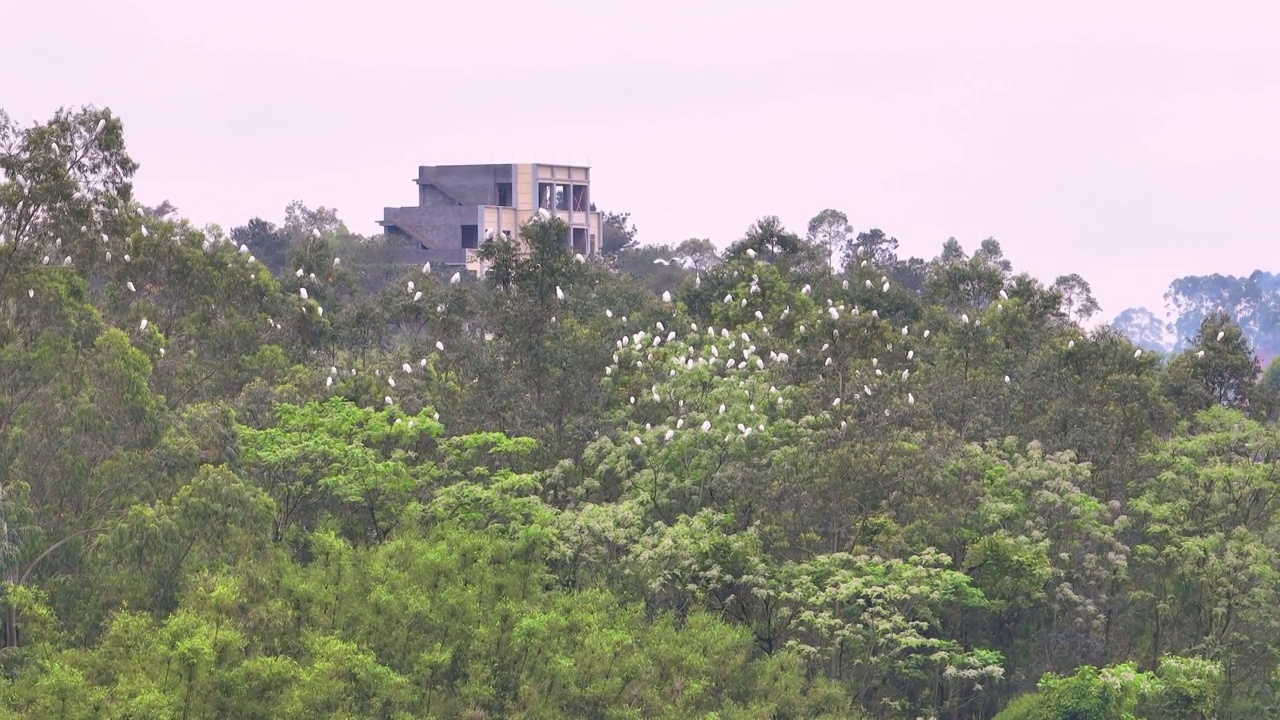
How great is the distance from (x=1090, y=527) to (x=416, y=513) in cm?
989

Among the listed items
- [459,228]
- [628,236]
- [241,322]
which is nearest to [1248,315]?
[628,236]

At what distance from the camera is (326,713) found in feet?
76.5

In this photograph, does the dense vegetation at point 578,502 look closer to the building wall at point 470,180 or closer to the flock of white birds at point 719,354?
the flock of white birds at point 719,354

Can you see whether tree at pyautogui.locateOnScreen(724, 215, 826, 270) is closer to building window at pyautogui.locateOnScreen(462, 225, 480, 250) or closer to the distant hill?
building window at pyautogui.locateOnScreen(462, 225, 480, 250)

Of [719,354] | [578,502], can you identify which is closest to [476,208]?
[719,354]

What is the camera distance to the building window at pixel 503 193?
284 ft

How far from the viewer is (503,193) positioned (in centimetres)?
8694

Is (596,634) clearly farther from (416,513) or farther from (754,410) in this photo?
(754,410)

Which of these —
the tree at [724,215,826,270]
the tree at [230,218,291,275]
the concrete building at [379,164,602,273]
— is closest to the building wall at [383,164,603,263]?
the concrete building at [379,164,602,273]

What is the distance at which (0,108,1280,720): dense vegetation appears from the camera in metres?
24.9

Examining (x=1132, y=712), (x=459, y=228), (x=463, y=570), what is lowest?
(x=1132, y=712)

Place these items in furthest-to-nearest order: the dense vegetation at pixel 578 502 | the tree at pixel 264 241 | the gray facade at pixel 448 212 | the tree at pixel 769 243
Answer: the gray facade at pixel 448 212 → the tree at pixel 264 241 → the tree at pixel 769 243 → the dense vegetation at pixel 578 502

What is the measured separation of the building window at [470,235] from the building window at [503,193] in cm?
233

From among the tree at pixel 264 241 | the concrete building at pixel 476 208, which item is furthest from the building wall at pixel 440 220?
the tree at pixel 264 241
